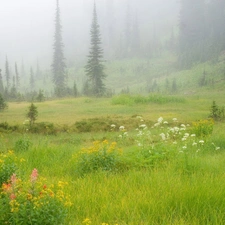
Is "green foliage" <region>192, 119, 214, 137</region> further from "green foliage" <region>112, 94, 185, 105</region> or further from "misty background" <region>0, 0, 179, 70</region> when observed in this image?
"misty background" <region>0, 0, 179, 70</region>

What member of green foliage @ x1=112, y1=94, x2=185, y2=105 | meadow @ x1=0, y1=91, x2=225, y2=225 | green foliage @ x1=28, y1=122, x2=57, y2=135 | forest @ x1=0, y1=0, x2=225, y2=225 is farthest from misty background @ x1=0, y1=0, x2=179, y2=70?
meadow @ x1=0, y1=91, x2=225, y2=225

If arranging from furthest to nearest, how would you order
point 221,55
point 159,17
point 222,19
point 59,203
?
point 159,17 < point 222,19 < point 221,55 < point 59,203

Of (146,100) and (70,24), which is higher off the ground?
(70,24)

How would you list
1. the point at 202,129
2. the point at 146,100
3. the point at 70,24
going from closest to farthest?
the point at 202,129 < the point at 146,100 < the point at 70,24

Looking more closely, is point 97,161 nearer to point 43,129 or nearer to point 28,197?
point 28,197

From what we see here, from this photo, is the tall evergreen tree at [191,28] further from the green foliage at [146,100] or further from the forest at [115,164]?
the green foliage at [146,100]

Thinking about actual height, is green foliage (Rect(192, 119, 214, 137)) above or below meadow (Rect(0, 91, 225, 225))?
above

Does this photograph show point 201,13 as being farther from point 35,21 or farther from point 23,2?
point 23,2

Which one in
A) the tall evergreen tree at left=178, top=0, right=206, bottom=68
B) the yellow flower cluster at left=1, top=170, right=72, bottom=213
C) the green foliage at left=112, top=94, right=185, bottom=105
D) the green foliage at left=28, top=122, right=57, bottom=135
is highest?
the tall evergreen tree at left=178, top=0, right=206, bottom=68

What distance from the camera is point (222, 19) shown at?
68.4 m

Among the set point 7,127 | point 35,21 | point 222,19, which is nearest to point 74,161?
point 7,127

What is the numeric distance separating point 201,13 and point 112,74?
2872cm

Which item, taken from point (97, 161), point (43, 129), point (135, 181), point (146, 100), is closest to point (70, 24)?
point (146, 100)

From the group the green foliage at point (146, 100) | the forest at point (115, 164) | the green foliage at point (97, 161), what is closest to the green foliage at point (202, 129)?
the forest at point (115, 164)
